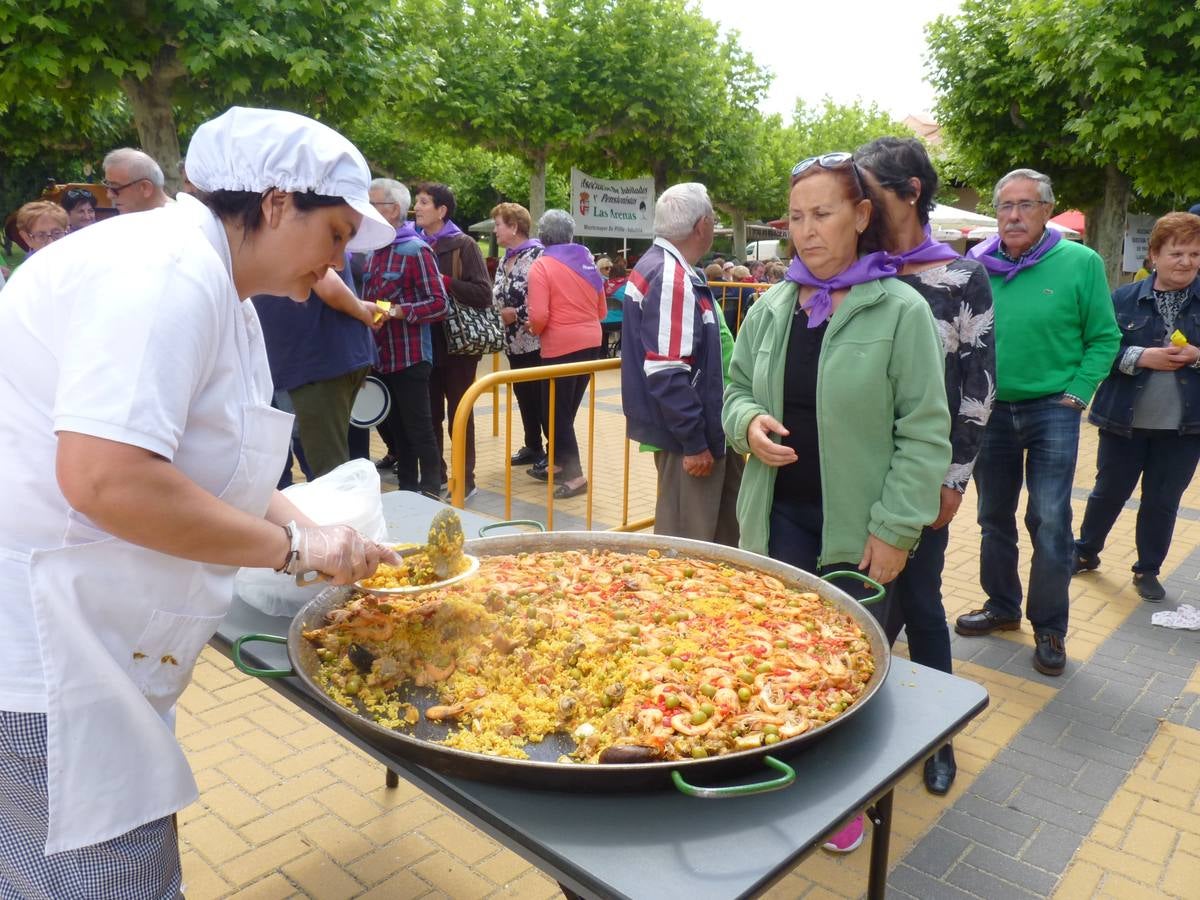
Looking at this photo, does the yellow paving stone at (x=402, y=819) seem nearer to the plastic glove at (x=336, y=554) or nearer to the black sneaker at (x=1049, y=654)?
the plastic glove at (x=336, y=554)

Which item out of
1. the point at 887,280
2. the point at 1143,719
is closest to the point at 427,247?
the point at 887,280

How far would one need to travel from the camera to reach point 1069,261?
4.02 metres

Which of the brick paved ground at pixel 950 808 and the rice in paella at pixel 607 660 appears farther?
the brick paved ground at pixel 950 808

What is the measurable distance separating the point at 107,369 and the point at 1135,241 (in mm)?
17055

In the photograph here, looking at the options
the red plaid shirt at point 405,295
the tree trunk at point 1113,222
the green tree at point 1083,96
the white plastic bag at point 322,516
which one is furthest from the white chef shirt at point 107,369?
the tree trunk at point 1113,222

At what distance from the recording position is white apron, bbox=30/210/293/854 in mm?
1432

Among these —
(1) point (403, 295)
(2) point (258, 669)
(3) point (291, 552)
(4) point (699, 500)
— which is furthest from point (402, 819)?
(1) point (403, 295)

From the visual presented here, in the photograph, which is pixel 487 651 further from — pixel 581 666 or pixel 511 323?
pixel 511 323

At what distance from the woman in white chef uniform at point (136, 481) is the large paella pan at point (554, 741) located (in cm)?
25

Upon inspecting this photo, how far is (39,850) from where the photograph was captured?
152 centimetres

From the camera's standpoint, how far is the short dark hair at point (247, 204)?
4.99ft

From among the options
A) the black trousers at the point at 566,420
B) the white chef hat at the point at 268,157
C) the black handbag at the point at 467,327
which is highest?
the white chef hat at the point at 268,157

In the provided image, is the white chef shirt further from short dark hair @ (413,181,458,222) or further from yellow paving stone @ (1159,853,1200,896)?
short dark hair @ (413,181,458,222)

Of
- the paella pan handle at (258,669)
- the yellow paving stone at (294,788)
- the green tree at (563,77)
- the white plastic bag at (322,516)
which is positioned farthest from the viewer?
the green tree at (563,77)
